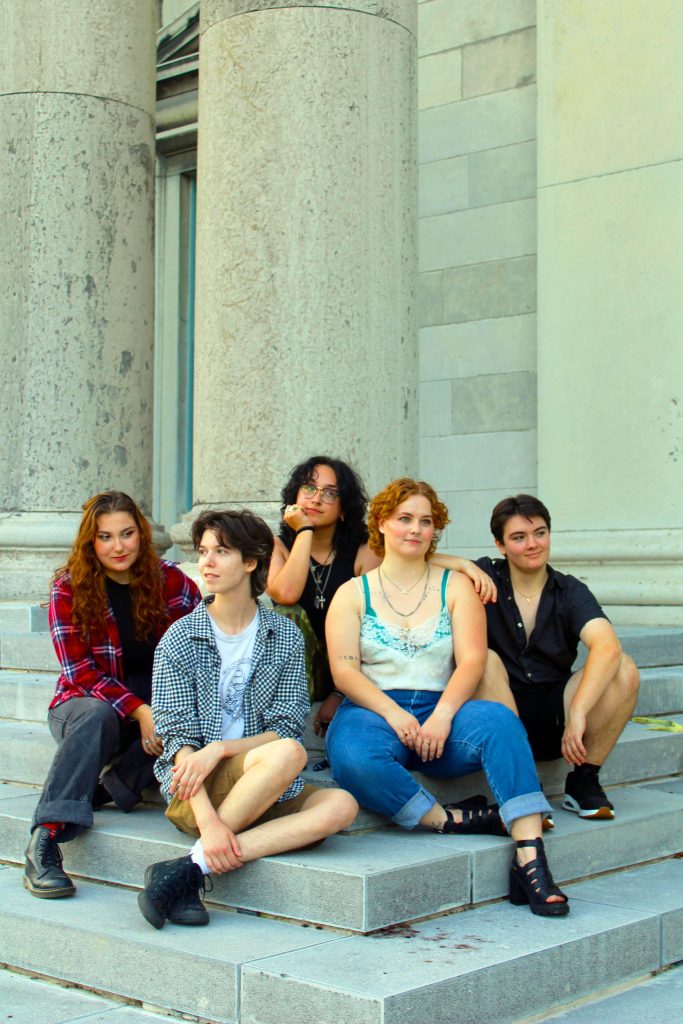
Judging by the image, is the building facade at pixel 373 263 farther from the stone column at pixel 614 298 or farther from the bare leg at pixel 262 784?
the bare leg at pixel 262 784

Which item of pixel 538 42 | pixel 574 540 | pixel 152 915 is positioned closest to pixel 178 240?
pixel 538 42

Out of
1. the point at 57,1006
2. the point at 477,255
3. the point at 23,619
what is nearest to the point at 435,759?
the point at 57,1006

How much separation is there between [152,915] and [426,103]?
7.68m

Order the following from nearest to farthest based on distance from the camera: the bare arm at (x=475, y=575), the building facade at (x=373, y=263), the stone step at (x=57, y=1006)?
the stone step at (x=57, y=1006)
the bare arm at (x=475, y=575)
the building facade at (x=373, y=263)

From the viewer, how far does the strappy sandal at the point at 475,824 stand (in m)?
5.01

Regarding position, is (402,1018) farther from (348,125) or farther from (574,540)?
(574,540)

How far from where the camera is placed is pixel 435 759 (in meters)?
5.21

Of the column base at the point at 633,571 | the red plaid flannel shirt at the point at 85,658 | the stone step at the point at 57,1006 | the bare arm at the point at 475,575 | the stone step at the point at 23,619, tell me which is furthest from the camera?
the column base at the point at 633,571

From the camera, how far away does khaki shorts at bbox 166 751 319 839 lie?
15.9ft

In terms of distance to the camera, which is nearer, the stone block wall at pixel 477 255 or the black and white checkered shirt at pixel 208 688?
the black and white checkered shirt at pixel 208 688

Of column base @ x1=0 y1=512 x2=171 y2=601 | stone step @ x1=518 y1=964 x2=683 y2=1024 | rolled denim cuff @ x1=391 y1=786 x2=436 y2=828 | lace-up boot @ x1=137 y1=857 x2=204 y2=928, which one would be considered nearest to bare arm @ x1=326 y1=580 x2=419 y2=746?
rolled denim cuff @ x1=391 y1=786 x2=436 y2=828

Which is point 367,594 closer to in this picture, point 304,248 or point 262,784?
point 262,784

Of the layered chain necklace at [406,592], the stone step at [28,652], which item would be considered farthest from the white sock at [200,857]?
the stone step at [28,652]

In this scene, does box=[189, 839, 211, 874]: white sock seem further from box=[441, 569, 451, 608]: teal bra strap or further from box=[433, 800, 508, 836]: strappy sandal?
box=[441, 569, 451, 608]: teal bra strap
